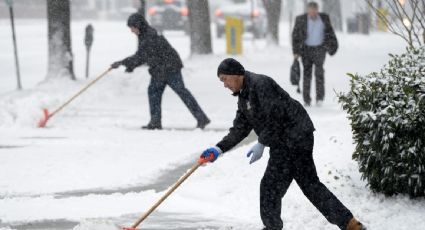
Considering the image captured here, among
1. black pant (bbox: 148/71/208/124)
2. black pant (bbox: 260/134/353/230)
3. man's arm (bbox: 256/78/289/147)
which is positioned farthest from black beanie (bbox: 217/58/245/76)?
black pant (bbox: 148/71/208/124)

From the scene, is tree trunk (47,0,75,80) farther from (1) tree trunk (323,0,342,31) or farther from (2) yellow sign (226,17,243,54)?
(1) tree trunk (323,0,342,31)

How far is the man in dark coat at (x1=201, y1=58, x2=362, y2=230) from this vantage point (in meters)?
5.94

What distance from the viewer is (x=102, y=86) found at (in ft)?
57.4

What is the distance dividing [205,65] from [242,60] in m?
2.23

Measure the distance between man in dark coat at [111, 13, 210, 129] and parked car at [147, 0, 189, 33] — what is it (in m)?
24.4

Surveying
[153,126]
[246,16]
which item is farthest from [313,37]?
[246,16]

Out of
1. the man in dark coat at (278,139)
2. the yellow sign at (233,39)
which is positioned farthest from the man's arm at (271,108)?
the yellow sign at (233,39)

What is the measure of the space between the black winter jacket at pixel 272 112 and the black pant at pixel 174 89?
20.4 feet

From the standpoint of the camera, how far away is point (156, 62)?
39.6ft

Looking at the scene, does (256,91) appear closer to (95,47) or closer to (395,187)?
(395,187)

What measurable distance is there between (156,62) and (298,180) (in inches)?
244

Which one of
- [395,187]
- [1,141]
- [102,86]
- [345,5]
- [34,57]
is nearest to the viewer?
[395,187]

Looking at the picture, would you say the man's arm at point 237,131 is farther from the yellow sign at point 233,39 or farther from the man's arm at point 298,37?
the yellow sign at point 233,39

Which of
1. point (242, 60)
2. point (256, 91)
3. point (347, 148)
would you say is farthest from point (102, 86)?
point (256, 91)
